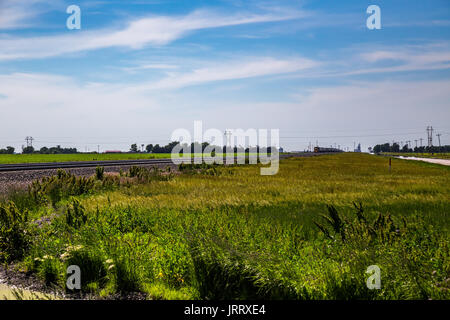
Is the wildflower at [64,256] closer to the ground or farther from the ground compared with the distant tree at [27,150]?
closer to the ground

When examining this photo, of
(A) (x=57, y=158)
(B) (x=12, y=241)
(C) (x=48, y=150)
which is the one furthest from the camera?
(C) (x=48, y=150)

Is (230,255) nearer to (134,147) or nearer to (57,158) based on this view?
(57,158)

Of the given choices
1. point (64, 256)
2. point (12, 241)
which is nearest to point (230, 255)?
point (64, 256)

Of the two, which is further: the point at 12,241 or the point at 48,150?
the point at 48,150

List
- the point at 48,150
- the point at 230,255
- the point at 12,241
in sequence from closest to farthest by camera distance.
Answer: the point at 230,255 → the point at 12,241 → the point at 48,150

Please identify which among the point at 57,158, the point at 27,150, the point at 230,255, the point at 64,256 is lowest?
the point at 64,256

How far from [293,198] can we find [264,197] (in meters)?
1.05

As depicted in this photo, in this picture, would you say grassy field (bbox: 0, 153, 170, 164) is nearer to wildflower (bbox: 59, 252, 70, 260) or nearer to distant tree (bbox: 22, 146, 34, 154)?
wildflower (bbox: 59, 252, 70, 260)

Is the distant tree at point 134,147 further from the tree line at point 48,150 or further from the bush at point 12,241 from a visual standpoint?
the bush at point 12,241

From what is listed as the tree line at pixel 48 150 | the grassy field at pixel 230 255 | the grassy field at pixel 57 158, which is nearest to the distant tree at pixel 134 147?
the tree line at pixel 48 150

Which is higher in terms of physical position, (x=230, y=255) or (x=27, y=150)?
(x=27, y=150)

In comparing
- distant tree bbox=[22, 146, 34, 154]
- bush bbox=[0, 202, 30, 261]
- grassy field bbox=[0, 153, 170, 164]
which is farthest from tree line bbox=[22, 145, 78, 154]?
bush bbox=[0, 202, 30, 261]
